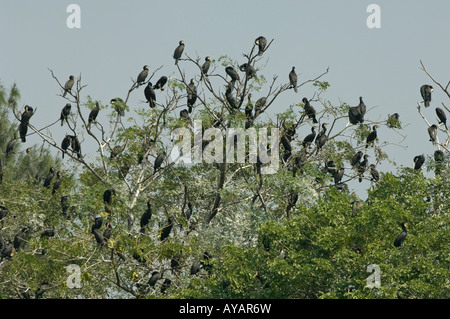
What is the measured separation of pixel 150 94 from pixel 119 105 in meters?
0.95

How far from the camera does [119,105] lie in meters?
21.8

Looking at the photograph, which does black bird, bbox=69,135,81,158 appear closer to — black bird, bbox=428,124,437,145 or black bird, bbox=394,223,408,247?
black bird, bbox=428,124,437,145

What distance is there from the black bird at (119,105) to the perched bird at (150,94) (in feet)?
2.25

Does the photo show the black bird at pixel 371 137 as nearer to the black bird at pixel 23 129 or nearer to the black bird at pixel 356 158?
the black bird at pixel 356 158

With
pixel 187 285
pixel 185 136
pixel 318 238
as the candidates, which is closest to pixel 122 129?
pixel 185 136

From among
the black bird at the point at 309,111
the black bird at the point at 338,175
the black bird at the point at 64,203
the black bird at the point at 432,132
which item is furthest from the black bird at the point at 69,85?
the black bird at the point at 432,132

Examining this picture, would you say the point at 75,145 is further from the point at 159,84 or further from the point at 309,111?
the point at 309,111

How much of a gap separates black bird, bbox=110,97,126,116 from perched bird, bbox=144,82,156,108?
2.25ft

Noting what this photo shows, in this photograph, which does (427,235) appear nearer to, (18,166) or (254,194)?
(254,194)

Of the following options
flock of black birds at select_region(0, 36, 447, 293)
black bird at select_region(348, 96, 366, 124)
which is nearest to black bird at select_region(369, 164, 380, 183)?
flock of black birds at select_region(0, 36, 447, 293)

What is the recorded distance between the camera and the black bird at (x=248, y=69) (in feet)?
70.2

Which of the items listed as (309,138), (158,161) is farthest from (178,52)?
(309,138)

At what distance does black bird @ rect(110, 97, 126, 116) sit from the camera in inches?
855

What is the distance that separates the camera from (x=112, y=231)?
1930 centimetres
